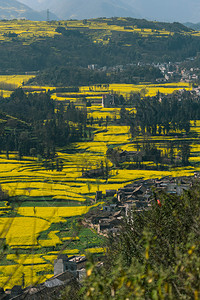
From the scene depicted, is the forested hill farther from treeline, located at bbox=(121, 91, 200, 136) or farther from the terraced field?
the terraced field

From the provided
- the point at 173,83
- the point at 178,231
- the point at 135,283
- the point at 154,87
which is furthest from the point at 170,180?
the point at 173,83

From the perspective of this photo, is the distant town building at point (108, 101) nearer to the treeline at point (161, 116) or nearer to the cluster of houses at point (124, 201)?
the treeline at point (161, 116)

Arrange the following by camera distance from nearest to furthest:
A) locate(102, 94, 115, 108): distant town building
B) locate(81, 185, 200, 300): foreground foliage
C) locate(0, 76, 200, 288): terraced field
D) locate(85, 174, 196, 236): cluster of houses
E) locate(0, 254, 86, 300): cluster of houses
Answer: locate(81, 185, 200, 300): foreground foliage < locate(0, 254, 86, 300): cluster of houses < locate(0, 76, 200, 288): terraced field < locate(85, 174, 196, 236): cluster of houses < locate(102, 94, 115, 108): distant town building

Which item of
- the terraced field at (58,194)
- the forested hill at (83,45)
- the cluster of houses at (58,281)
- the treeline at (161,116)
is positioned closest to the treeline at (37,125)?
the terraced field at (58,194)

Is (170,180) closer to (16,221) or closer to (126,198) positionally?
(126,198)

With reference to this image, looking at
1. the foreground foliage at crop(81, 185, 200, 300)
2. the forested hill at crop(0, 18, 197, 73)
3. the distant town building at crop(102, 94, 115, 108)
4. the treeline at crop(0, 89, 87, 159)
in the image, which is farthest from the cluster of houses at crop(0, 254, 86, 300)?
the forested hill at crop(0, 18, 197, 73)

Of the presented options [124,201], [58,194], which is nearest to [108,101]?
[58,194]
